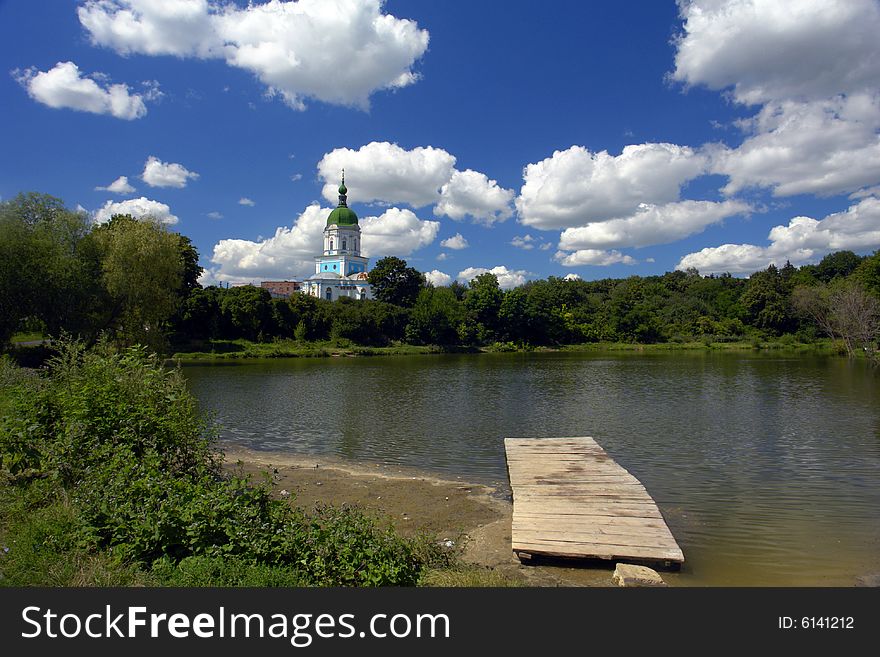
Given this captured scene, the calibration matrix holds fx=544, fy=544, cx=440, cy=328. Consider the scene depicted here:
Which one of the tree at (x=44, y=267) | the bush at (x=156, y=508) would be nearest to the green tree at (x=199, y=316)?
the tree at (x=44, y=267)

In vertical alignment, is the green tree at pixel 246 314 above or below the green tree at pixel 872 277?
below

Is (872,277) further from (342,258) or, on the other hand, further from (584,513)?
(342,258)

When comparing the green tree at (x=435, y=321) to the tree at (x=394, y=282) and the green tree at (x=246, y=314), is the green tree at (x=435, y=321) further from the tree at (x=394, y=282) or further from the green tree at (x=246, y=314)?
the green tree at (x=246, y=314)

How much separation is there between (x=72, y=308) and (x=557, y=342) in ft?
225

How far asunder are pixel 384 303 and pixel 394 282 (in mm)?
14478

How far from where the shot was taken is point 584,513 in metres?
9.14

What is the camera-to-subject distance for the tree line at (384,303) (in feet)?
93.0

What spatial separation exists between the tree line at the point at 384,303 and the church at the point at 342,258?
13.1 metres

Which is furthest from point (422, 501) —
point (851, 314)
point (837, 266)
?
point (837, 266)

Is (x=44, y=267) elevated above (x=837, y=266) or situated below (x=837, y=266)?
below

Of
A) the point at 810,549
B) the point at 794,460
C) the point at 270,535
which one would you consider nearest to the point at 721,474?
the point at 794,460

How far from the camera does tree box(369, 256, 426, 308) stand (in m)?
94.1

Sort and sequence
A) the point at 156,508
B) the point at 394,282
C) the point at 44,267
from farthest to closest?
the point at 394,282 < the point at 44,267 < the point at 156,508
